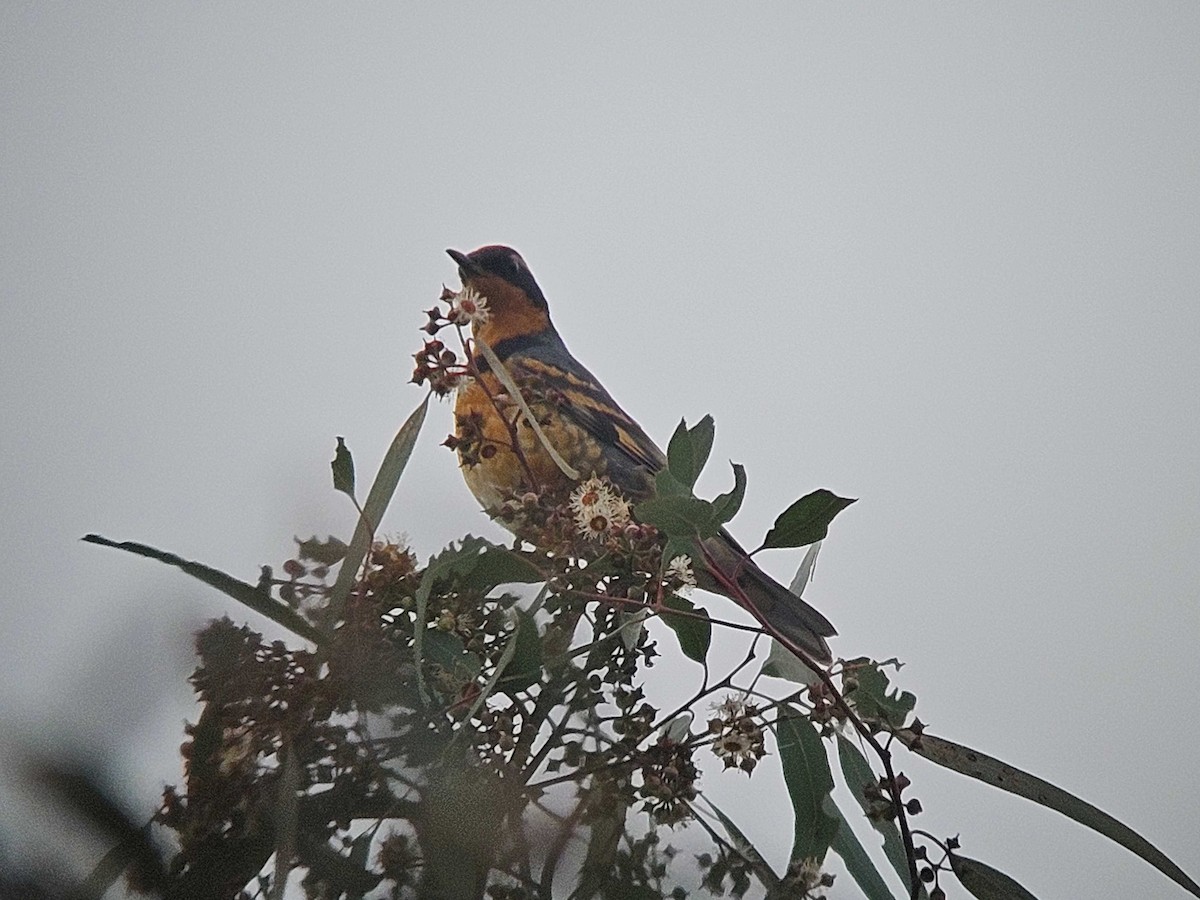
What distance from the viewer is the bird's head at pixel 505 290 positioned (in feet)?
7.70

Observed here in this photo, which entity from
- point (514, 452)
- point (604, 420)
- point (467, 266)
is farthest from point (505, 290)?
point (514, 452)

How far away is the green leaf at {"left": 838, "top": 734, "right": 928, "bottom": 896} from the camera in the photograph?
0.92 metres

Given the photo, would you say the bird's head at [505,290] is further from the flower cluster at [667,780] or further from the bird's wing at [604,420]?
the flower cluster at [667,780]

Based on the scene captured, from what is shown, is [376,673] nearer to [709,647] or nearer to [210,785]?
[210,785]

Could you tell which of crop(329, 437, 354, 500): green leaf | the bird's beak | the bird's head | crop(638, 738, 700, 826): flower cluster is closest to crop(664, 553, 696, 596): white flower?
crop(638, 738, 700, 826): flower cluster

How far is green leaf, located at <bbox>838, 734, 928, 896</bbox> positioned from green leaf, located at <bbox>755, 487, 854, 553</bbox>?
17 cm

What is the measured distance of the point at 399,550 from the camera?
0.86 meters

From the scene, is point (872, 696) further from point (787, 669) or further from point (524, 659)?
point (524, 659)

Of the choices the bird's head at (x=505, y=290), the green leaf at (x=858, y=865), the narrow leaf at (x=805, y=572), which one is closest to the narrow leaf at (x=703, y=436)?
the narrow leaf at (x=805, y=572)

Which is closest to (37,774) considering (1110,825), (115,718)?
(115,718)

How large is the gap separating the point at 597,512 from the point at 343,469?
20 centimetres

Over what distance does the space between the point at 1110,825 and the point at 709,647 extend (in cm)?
32

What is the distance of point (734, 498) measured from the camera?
2.84 feet

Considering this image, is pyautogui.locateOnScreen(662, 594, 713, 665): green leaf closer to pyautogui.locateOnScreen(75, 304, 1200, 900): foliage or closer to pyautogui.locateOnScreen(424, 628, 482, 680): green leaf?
pyautogui.locateOnScreen(75, 304, 1200, 900): foliage
